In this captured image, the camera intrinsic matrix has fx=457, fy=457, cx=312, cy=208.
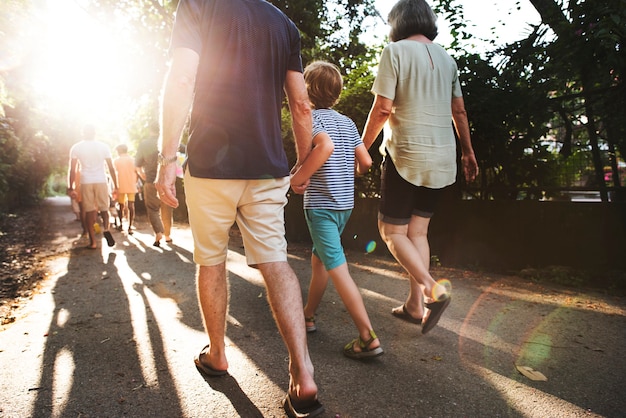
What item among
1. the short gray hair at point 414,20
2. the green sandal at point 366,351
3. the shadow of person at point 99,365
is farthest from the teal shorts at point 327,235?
the short gray hair at point 414,20

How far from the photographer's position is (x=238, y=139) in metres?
2.24

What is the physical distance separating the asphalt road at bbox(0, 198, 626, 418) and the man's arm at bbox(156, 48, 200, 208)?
110cm

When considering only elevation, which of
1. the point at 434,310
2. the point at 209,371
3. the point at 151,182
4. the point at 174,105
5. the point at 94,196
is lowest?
the point at 209,371

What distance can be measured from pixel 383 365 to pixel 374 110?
1670 mm

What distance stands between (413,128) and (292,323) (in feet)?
5.52

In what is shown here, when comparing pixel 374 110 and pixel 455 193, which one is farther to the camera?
pixel 455 193

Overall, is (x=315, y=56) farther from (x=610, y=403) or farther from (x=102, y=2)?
(x=610, y=403)

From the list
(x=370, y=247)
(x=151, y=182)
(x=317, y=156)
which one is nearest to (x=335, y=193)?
(x=317, y=156)

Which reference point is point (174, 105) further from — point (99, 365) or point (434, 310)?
point (434, 310)

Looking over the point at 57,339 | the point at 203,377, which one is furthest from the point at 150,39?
the point at 203,377

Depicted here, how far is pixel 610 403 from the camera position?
2.32 m

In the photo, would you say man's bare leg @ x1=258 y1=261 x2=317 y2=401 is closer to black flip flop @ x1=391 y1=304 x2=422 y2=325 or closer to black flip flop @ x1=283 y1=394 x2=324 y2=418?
black flip flop @ x1=283 y1=394 x2=324 y2=418

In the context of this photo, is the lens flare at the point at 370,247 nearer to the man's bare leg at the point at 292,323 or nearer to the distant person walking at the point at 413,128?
the distant person walking at the point at 413,128

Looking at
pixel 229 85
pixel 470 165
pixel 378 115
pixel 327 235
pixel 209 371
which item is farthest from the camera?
pixel 470 165
